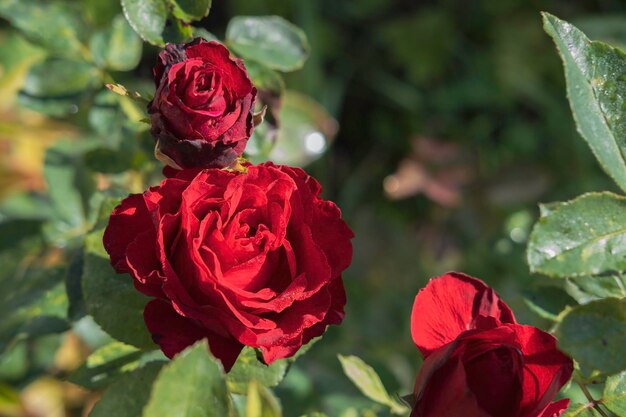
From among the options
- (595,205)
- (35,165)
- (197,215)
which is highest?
(595,205)

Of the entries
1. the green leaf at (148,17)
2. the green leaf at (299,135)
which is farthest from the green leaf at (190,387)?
the green leaf at (299,135)

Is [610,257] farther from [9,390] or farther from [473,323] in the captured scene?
[9,390]

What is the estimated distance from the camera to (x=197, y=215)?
0.60 m

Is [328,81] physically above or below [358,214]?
above

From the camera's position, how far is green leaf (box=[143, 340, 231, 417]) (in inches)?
20.4

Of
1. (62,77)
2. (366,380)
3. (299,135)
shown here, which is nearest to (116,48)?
(62,77)

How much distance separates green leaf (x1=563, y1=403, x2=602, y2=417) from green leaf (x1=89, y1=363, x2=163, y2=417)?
0.35 metres

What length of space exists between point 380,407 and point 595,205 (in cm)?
41

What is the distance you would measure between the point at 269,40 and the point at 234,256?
0.40 metres

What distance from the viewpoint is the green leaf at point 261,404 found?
549 mm

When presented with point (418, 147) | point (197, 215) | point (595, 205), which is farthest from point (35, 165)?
point (595, 205)

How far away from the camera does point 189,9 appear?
782mm

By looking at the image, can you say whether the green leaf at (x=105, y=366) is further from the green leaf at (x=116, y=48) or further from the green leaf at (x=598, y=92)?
the green leaf at (x=598, y=92)

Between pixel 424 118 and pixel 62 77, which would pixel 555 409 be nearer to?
pixel 62 77
